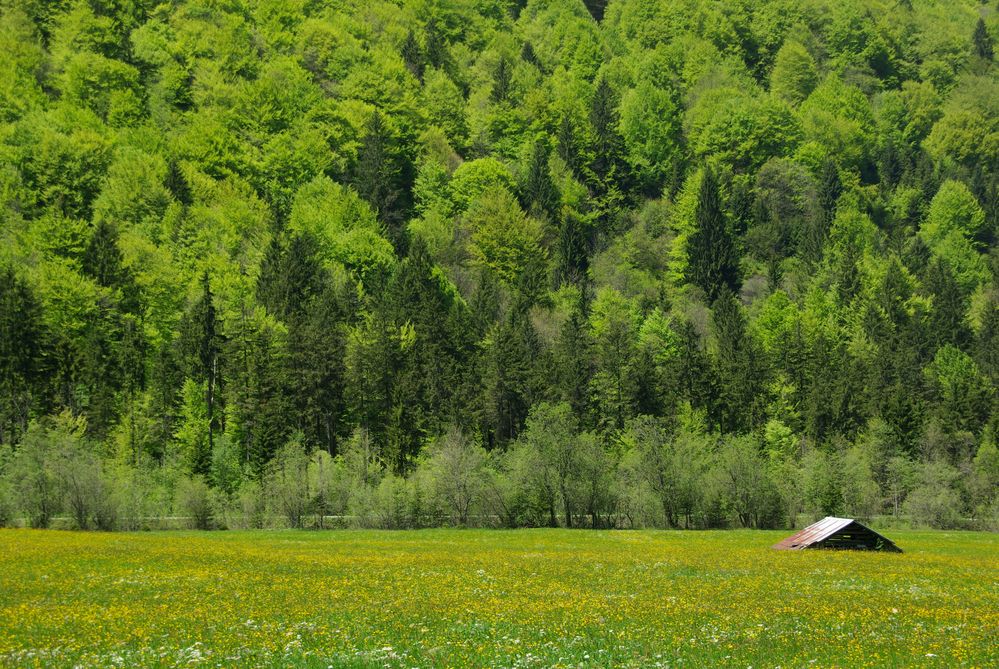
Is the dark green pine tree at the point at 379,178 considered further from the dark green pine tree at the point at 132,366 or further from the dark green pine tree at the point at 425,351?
the dark green pine tree at the point at 132,366

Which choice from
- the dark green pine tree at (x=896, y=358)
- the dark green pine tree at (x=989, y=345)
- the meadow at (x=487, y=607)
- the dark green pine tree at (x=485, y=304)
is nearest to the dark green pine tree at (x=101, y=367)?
the dark green pine tree at (x=485, y=304)

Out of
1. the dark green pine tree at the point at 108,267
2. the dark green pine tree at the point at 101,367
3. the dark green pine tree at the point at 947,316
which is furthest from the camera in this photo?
the dark green pine tree at the point at 947,316

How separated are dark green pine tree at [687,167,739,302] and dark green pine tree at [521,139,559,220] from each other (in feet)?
85.2

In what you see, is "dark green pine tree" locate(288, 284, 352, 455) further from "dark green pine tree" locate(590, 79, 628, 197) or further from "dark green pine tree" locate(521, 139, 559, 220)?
"dark green pine tree" locate(590, 79, 628, 197)

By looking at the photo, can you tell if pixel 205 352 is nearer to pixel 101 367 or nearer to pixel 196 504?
pixel 101 367

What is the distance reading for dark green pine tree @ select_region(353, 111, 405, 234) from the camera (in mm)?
157625

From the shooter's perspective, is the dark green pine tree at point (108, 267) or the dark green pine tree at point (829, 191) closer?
the dark green pine tree at point (108, 267)

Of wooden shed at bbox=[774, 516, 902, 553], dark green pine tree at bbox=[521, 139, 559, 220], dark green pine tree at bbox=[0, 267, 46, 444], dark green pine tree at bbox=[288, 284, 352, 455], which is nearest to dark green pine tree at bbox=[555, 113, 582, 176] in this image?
dark green pine tree at bbox=[521, 139, 559, 220]

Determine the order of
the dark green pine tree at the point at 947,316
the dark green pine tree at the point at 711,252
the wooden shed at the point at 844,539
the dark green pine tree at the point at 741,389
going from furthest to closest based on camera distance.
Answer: the dark green pine tree at the point at 711,252
the dark green pine tree at the point at 947,316
the dark green pine tree at the point at 741,389
the wooden shed at the point at 844,539

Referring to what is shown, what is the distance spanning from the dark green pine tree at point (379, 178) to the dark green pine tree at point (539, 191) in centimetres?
2257

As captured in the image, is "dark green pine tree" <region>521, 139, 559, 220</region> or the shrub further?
"dark green pine tree" <region>521, 139, 559, 220</region>

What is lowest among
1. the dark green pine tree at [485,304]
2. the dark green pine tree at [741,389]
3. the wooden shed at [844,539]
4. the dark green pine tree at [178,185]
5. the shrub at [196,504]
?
the wooden shed at [844,539]

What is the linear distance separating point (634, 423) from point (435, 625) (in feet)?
205

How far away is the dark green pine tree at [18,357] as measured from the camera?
305ft
